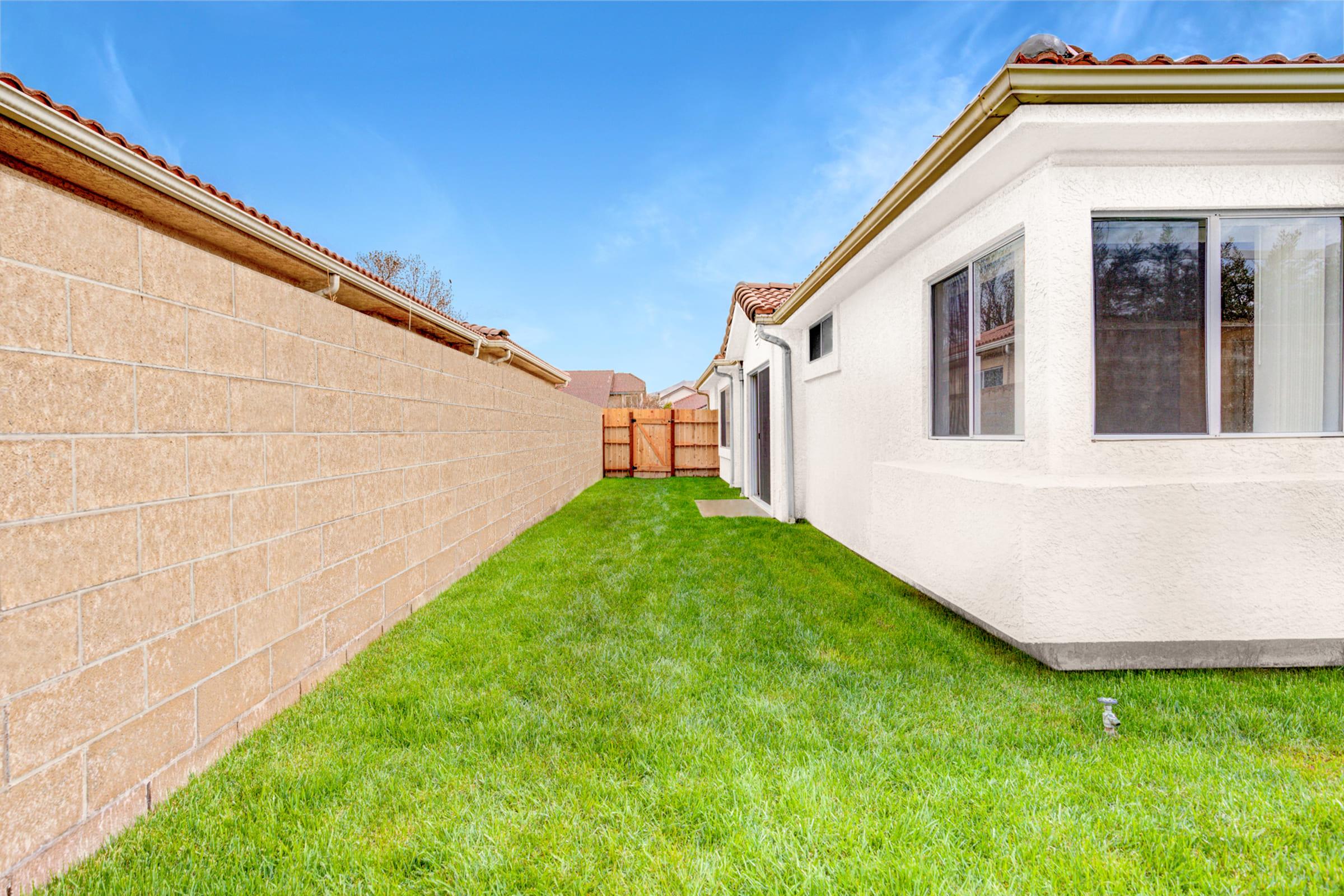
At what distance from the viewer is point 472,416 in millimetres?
6785

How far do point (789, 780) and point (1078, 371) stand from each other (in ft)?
10.4

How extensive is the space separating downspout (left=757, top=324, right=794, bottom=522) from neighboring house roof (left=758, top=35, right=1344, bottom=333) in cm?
597

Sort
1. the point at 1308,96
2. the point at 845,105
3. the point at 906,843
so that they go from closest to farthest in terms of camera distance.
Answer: the point at 906,843 < the point at 1308,96 < the point at 845,105

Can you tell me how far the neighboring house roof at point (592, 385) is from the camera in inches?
1913

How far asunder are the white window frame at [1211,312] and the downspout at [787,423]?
5661 mm

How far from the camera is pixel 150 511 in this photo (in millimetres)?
2422

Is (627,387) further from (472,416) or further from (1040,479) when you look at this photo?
(1040,479)

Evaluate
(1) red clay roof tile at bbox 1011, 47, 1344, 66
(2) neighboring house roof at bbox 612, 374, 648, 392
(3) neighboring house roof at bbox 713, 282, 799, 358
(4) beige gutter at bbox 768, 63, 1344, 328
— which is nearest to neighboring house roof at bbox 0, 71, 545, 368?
(4) beige gutter at bbox 768, 63, 1344, 328

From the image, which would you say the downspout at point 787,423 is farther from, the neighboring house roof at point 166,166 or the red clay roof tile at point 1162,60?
the red clay roof tile at point 1162,60

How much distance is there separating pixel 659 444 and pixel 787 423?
10.4 meters

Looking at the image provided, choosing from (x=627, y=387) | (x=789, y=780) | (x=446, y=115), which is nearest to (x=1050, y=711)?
(x=789, y=780)

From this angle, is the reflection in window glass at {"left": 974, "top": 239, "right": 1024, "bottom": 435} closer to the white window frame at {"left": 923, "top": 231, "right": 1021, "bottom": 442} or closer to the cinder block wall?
the white window frame at {"left": 923, "top": 231, "right": 1021, "bottom": 442}

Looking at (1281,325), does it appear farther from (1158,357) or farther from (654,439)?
(654,439)

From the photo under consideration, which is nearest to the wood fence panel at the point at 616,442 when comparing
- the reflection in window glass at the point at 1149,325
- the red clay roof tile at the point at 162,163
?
the red clay roof tile at the point at 162,163
